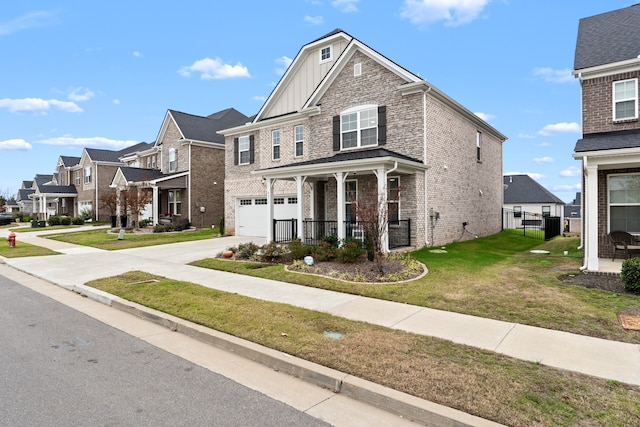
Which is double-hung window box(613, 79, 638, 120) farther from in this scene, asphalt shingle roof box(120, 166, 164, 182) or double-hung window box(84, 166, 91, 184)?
double-hung window box(84, 166, 91, 184)

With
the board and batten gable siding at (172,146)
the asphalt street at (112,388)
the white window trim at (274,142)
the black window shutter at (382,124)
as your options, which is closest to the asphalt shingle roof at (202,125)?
the board and batten gable siding at (172,146)

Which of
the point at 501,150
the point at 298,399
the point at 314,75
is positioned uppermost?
the point at 314,75

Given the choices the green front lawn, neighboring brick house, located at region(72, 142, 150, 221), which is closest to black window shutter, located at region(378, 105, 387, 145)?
the green front lawn

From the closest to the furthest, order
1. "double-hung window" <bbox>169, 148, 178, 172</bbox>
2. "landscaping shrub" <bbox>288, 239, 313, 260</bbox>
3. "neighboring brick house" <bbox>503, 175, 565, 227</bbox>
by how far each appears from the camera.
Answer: "landscaping shrub" <bbox>288, 239, 313, 260</bbox>
"double-hung window" <bbox>169, 148, 178, 172</bbox>
"neighboring brick house" <bbox>503, 175, 565, 227</bbox>

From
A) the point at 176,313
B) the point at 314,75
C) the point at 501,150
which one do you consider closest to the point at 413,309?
the point at 176,313

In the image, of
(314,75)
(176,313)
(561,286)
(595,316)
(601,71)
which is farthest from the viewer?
(314,75)

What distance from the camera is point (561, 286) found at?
8.65 m

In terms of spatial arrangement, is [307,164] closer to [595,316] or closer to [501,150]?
[595,316]

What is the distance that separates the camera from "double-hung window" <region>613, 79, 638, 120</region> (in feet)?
39.5

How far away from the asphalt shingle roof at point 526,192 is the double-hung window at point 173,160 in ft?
126

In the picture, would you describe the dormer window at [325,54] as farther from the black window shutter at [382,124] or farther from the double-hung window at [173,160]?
the double-hung window at [173,160]

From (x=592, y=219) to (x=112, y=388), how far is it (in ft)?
35.7

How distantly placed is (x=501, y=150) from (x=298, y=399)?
2457cm

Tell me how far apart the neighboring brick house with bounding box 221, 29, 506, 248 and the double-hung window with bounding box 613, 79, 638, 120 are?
5.76 m
